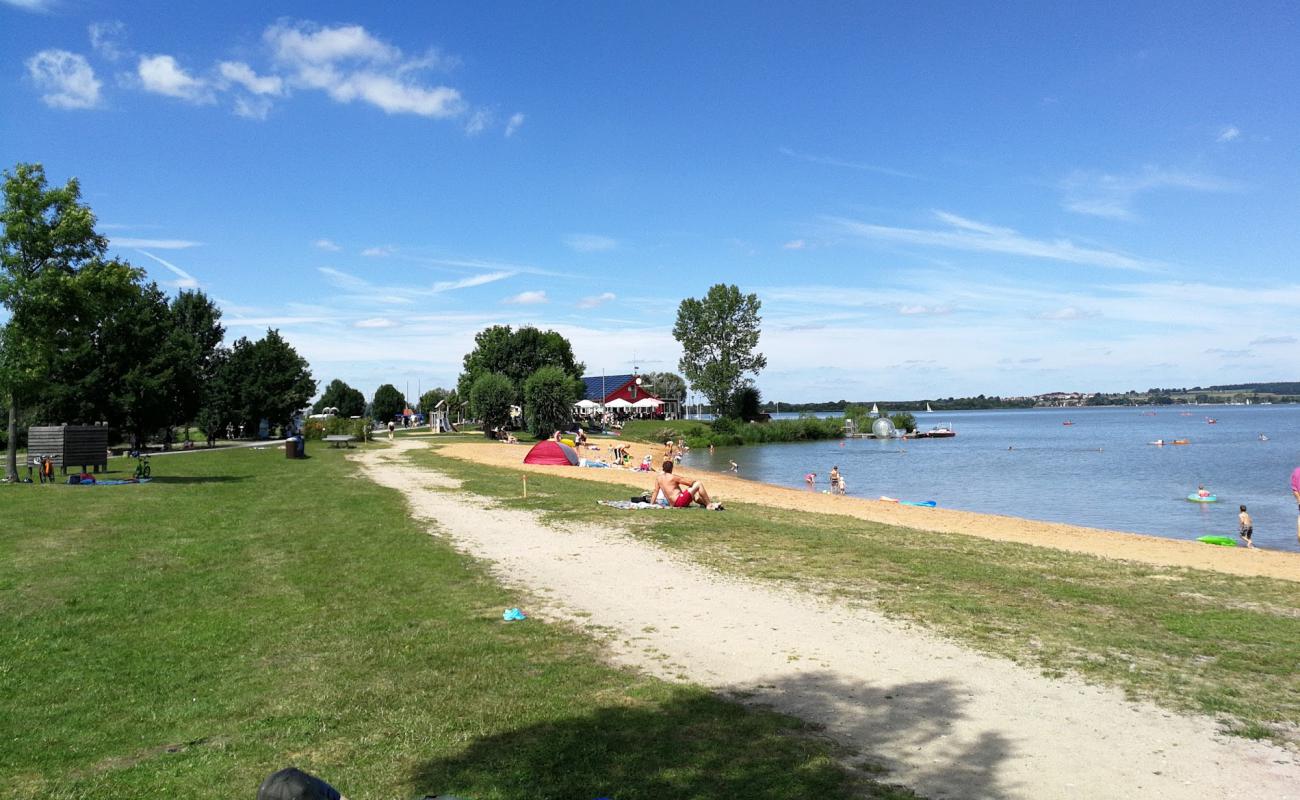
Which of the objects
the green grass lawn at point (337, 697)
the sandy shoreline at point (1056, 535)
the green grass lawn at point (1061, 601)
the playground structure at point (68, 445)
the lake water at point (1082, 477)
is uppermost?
the playground structure at point (68, 445)

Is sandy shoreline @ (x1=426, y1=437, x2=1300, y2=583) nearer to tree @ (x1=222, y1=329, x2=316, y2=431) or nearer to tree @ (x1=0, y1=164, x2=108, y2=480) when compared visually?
tree @ (x1=0, y1=164, x2=108, y2=480)

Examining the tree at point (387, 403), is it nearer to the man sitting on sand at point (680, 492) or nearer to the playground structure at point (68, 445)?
the playground structure at point (68, 445)

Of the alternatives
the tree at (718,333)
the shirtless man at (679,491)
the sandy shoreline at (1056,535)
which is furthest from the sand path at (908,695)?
the tree at (718,333)

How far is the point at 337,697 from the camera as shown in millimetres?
5879

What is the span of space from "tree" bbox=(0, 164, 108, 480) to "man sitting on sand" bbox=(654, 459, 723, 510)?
1656 centimetres

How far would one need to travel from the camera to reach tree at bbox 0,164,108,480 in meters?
20.8

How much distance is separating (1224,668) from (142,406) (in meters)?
45.8

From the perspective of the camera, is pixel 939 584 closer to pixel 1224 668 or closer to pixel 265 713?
pixel 1224 668

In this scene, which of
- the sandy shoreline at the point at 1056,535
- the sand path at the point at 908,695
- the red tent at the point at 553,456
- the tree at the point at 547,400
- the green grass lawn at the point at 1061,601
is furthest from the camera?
the tree at the point at 547,400

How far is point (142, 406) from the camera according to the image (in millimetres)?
40906

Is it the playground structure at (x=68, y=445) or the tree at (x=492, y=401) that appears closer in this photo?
the playground structure at (x=68, y=445)

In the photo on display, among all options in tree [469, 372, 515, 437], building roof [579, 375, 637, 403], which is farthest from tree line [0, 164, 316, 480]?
building roof [579, 375, 637, 403]

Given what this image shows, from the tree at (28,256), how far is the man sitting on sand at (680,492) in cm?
1656

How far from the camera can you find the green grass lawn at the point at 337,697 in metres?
4.53
